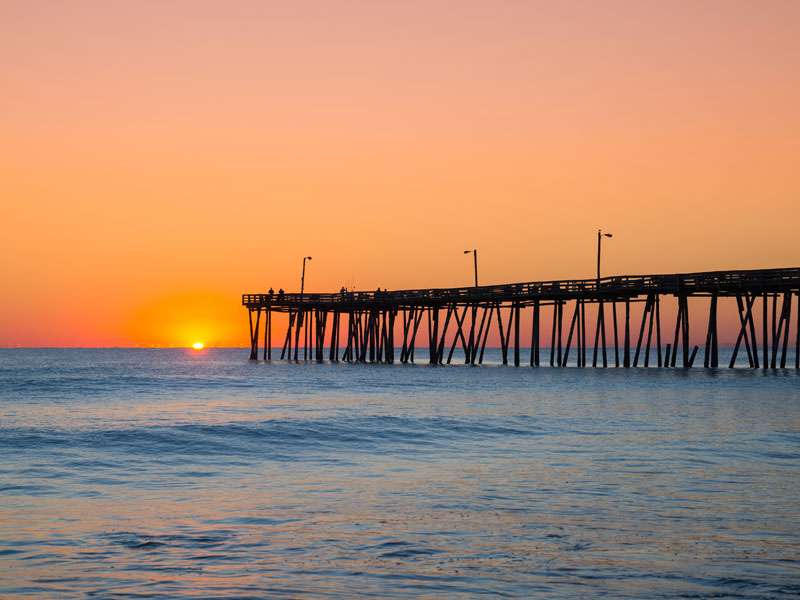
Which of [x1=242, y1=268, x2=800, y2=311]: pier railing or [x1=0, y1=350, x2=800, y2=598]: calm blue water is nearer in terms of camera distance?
[x1=0, y1=350, x2=800, y2=598]: calm blue water

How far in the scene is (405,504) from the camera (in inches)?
470

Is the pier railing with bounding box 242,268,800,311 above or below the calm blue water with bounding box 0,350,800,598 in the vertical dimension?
above

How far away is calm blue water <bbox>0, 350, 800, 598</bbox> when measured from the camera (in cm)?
838

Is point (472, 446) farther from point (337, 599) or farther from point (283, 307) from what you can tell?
point (283, 307)

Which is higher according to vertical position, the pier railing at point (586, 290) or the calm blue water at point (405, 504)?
the pier railing at point (586, 290)

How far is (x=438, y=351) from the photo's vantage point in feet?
237

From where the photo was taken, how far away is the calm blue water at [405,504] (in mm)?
8383

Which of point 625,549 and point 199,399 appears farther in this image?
point 199,399

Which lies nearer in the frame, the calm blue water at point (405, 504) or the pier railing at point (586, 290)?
the calm blue water at point (405, 504)

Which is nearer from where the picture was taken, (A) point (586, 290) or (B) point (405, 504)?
(B) point (405, 504)

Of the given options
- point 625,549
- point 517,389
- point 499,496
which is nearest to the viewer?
point 625,549

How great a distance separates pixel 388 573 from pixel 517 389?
29.4m

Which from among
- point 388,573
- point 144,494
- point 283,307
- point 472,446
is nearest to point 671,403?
point 472,446

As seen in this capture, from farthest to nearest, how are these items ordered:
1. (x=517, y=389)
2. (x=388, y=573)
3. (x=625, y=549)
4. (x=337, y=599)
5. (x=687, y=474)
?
(x=517, y=389) → (x=687, y=474) → (x=625, y=549) → (x=388, y=573) → (x=337, y=599)
